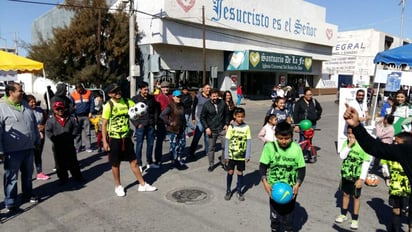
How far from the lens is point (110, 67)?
19.1 metres

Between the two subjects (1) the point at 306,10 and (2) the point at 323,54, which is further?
(2) the point at 323,54

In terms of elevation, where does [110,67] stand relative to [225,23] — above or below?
below

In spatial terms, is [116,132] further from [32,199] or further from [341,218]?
[341,218]

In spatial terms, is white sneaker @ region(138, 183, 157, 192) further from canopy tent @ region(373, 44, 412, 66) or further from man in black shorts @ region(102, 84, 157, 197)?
canopy tent @ region(373, 44, 412, 66)

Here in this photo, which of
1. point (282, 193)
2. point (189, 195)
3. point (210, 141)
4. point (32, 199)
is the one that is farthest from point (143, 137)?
point (282, 193)

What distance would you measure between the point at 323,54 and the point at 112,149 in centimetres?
3311

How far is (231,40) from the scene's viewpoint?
917 inches

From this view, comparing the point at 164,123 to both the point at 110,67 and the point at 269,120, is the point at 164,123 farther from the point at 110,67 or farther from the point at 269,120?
the point at 110,67

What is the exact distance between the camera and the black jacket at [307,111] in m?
7.35

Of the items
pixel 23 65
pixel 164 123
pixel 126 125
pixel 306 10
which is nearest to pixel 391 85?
pixel 164 123

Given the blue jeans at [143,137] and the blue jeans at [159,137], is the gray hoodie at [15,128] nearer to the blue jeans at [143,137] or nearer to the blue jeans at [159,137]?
the blue jeans at [143,137]

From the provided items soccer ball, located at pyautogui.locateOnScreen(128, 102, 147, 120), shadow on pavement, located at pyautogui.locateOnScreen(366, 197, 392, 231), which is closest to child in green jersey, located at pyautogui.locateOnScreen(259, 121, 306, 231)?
shadow on pavement, located at pyautogui.locateOnScreen(366, 197, 392, 231)

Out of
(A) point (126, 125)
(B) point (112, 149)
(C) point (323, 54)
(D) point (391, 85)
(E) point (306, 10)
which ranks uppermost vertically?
(E) point (306, 10)

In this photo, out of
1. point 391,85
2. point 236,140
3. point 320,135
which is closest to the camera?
point 236,140
